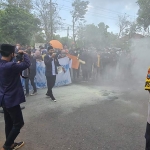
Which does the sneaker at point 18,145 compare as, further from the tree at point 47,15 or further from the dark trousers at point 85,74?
the tree at point 47,15

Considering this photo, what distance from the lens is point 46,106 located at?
5305mm

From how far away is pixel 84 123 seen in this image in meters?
4.17

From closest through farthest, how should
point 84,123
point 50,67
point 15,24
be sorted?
point 84,123 → point 50,67 → point 15,24

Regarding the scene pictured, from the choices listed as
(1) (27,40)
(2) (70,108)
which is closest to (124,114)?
(2) (70,108)

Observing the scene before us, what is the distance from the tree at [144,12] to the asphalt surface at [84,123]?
25.8 feet

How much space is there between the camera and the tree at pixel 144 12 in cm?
1211

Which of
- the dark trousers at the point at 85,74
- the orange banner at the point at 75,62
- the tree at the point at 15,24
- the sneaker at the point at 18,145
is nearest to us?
the sneaker at the point at 18,145

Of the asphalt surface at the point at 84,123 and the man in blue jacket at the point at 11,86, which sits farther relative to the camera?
the asphalt surface at the point at 84,123

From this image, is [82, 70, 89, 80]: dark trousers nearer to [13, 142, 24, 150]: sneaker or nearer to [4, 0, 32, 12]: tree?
[13, 142, 24, 150]: sneaker

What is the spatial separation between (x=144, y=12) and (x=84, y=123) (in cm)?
1073

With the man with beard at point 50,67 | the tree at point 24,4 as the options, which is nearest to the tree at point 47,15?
the tree at point 24,4

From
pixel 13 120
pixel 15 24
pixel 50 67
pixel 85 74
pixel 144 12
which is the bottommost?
pixel 85 74

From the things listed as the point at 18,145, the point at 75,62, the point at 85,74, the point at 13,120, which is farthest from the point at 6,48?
the point at 85,74

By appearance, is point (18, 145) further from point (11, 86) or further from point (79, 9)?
point (79, 9)
